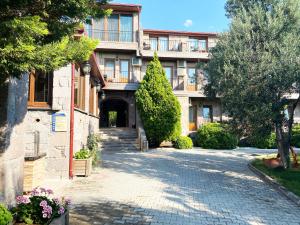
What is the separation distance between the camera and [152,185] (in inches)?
365

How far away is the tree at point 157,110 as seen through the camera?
1912cm

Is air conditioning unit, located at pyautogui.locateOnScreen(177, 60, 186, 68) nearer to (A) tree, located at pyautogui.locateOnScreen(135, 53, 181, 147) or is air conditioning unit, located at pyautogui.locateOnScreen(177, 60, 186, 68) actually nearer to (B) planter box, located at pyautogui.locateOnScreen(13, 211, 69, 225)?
(A) tree, located at pyautogui.locateOnScreen(135, 53, 181, 147)

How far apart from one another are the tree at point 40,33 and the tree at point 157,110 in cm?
1459

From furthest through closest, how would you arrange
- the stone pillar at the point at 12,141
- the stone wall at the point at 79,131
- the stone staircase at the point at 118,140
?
1. the stone staircase at the point at 118,140
2. the stone wall at the point at 79,131
3. the stone pillar at the point at 12,141

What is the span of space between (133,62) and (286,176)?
15.6m

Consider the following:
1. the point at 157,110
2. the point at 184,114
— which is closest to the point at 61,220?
the point at 157,110

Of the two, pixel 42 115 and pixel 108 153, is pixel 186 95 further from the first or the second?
pixel 42 115

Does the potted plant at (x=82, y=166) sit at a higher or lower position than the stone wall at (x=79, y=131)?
lower

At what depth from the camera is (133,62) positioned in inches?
938

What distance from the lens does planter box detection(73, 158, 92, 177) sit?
1037 cm

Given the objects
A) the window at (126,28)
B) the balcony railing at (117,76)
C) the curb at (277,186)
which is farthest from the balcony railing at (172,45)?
the curb at (277,186)

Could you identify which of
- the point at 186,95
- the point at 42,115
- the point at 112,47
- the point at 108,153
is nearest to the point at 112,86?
the point at 112,47

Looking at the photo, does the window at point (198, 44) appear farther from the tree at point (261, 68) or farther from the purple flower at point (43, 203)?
the purple flower at point (43, 203)

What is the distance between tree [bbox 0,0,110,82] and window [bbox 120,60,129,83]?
64.5ft
